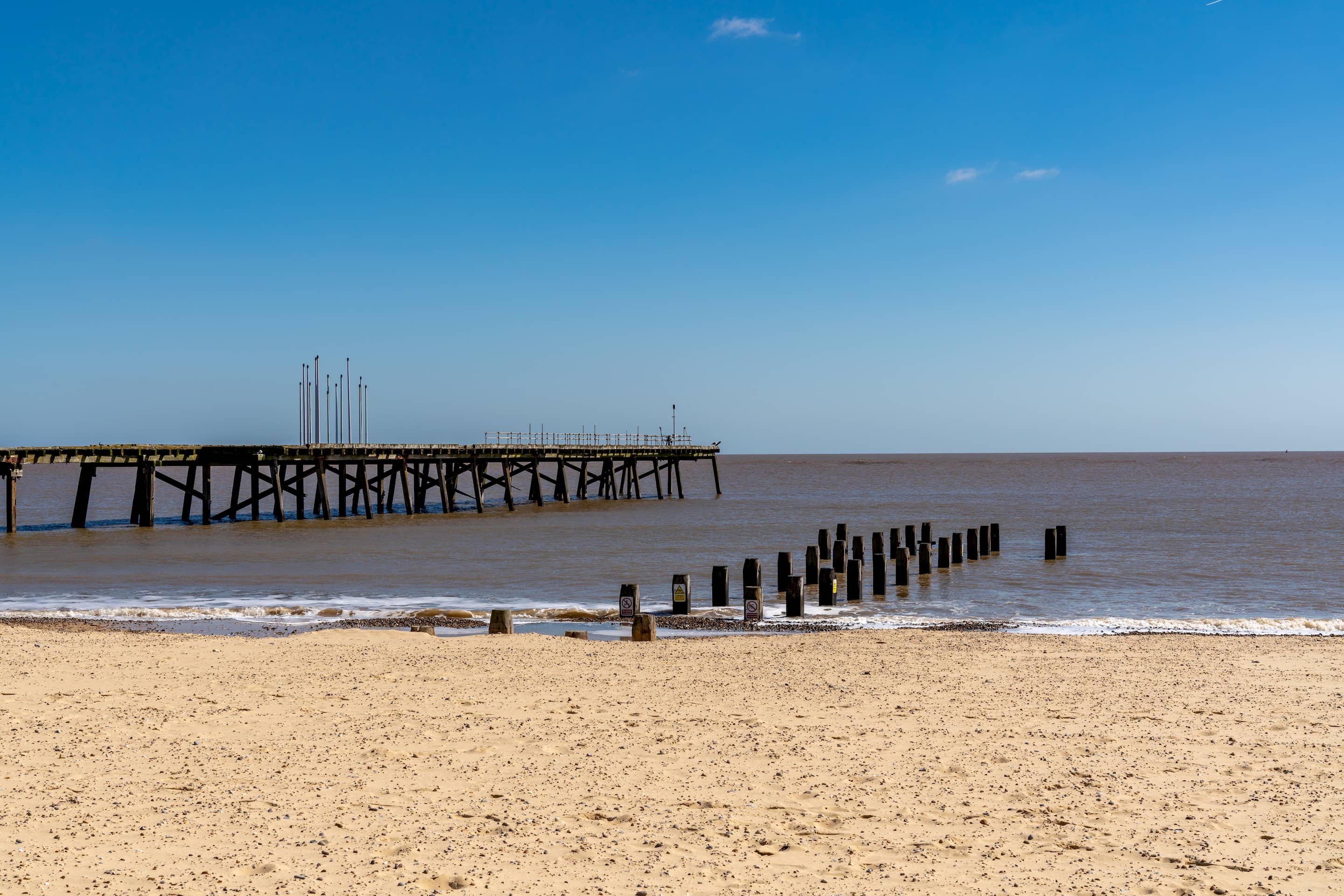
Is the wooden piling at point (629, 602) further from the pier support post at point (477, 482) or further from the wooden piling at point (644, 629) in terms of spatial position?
the pier support post at point (477, 482)

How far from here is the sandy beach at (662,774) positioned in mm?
5895

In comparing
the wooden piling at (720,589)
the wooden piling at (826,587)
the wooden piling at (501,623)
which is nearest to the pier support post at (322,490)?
the wooden piling at (720,589)

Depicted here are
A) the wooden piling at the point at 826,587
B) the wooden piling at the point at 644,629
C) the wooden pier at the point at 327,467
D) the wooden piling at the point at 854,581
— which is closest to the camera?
the wooden piling at the point at 644,629

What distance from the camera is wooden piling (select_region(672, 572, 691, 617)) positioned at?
1892 cm

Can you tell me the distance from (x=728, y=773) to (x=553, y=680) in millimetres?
3827

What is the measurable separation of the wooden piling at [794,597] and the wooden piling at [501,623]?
216 inches

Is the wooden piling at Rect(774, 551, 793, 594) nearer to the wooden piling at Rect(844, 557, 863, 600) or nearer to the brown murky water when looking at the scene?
the brown murky water

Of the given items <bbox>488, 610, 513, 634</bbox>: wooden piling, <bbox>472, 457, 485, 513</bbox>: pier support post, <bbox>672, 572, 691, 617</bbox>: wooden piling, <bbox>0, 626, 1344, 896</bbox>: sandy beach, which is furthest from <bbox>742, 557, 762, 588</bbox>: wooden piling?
<bbox>472, 457, 485, 513</bbox>: pier support post

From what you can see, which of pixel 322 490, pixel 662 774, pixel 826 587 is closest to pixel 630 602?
pixel 826 587

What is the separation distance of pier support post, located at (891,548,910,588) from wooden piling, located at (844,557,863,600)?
9.48 feet

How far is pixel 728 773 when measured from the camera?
780cm

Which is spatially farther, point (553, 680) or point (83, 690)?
point (553, 680)

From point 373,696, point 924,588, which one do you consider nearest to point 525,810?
point 373,696

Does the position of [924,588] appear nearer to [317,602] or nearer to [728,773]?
[317,602]
